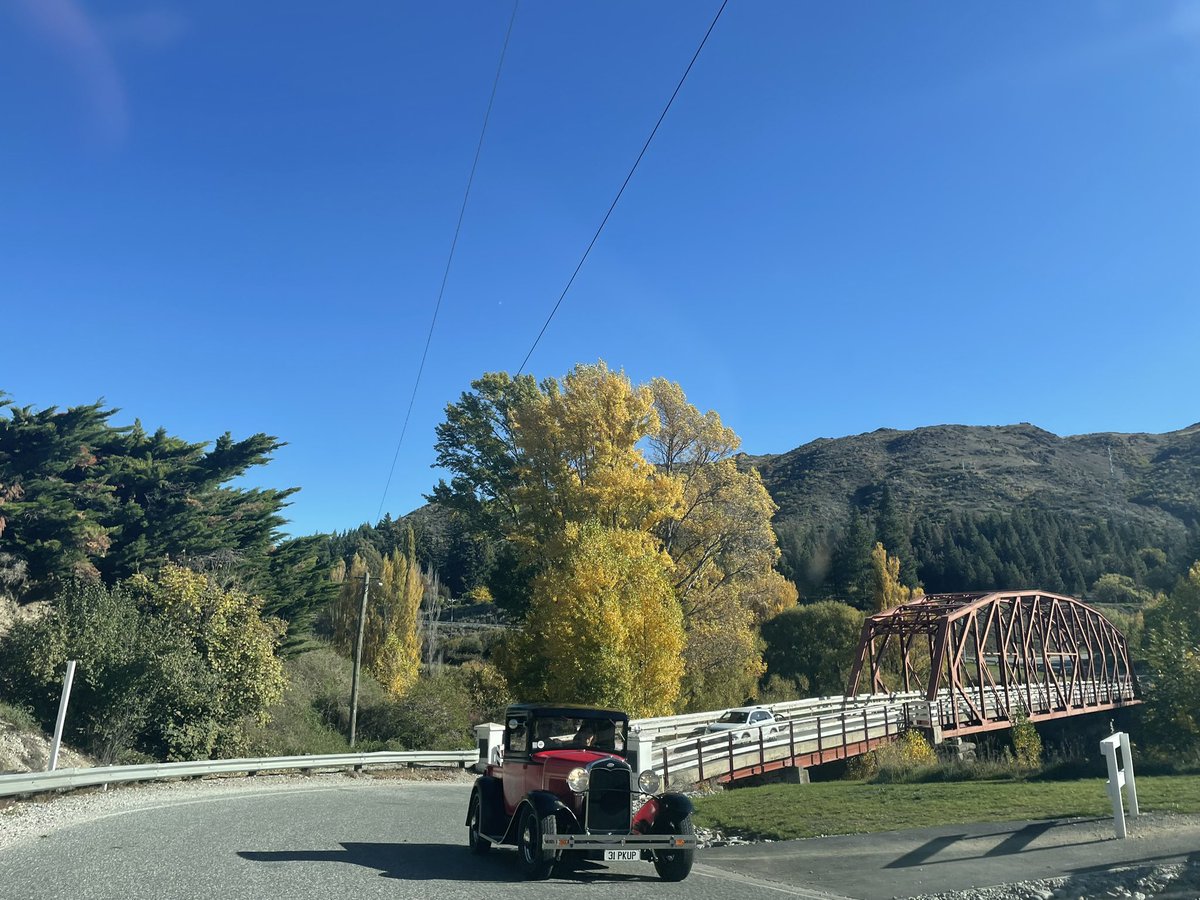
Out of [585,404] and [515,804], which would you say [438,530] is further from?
[515,804]

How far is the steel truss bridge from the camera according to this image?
2359 cm

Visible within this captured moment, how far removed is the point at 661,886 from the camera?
9352 mm

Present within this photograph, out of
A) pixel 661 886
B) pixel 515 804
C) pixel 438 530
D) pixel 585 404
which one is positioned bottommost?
pixel 661 886

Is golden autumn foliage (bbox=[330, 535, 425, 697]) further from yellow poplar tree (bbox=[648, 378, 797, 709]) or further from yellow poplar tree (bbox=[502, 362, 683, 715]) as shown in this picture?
yellow poplar tree (bbox=[648, 378, 797, 709])

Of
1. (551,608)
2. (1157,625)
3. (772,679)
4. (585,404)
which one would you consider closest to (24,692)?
(551,608)

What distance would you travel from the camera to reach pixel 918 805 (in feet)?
47.3

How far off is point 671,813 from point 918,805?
6.80 metres

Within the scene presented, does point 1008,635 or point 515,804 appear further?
point 1008,635

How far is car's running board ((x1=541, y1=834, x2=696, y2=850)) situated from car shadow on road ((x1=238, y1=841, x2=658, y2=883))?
816 millimetres

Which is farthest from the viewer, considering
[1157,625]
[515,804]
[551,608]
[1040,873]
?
[1157,625]

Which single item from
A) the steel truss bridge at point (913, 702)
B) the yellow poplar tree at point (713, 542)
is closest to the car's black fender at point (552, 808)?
the steel truss bridge at point (913, 702)

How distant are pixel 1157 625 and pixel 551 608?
52.4m

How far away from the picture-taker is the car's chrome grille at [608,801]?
9.73 meters

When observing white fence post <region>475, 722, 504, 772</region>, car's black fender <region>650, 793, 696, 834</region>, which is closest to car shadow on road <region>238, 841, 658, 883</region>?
car's black fender <region>650, 793, 696, 834</region>
